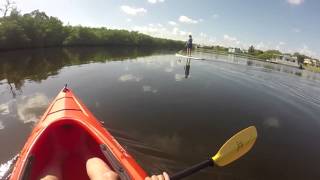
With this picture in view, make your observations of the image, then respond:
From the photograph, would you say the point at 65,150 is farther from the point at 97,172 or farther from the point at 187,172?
the point at 187,172

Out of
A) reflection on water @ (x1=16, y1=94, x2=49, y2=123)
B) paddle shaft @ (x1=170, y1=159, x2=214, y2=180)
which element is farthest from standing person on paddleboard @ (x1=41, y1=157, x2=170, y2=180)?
reflection on water @ (x1=16, y1=94, x2=49, y2=123)

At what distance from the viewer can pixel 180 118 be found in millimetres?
9852

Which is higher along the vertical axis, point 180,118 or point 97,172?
point 97,172

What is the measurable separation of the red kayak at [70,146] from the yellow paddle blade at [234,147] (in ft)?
5.70

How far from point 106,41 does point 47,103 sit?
56251 mm

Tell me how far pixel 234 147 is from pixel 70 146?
3.61m

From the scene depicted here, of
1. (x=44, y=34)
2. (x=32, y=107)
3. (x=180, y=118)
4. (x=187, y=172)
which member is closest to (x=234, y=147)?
(x=187, y=172)

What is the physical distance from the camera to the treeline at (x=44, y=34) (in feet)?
104

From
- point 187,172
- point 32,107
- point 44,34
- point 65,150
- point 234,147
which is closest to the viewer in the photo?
point 187,172

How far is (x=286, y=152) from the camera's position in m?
8.10

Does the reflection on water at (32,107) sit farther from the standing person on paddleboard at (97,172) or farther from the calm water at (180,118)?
the standing person on paddleboard at (97,172)

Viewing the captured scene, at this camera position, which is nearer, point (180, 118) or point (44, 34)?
point (180, 118)

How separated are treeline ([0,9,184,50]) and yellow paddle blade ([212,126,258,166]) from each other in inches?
1204

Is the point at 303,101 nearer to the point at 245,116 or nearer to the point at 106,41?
the point at 245,116
